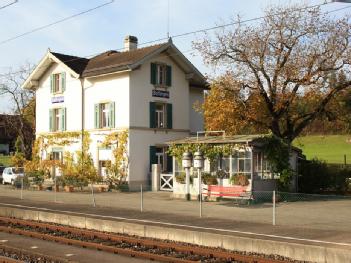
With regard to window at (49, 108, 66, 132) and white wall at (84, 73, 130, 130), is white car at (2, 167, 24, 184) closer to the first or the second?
window at (49, 108, 66, 132)

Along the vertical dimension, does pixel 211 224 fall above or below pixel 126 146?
below

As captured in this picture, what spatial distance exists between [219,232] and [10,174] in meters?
29.6

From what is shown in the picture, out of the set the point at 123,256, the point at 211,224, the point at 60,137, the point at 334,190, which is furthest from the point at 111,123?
the point at 123,256

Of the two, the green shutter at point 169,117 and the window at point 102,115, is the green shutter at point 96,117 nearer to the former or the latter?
the window at point 102,115

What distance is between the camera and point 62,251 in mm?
13016

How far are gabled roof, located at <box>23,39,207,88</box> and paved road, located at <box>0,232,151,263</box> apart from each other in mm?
18916

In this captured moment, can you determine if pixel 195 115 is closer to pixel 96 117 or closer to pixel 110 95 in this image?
pixel 110 95

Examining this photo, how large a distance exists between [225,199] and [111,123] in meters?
11.3

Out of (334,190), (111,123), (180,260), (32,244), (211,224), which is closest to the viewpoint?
(180,260)

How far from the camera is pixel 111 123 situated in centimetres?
3431

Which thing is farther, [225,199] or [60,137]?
[60,137]

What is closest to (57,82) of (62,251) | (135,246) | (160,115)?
(160,115)

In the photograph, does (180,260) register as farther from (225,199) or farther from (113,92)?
(113,92)

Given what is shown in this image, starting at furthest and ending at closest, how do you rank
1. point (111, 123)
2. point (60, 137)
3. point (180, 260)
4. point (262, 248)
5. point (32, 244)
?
point (60, 137), point (111, 123), point (32, 244), point (262, 248), point (180, 260)
